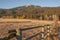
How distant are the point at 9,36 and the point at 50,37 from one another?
5258 mm

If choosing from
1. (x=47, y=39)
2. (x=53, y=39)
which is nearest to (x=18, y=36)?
(x=47, y=39)

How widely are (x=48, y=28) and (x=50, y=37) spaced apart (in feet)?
1.48

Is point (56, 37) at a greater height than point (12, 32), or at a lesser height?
lesser

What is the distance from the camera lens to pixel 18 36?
144 inches

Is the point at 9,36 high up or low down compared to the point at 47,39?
up

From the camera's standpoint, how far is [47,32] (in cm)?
855

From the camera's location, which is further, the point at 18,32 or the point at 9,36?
the point at 18,32

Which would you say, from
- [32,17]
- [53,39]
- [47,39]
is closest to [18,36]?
[47,39]

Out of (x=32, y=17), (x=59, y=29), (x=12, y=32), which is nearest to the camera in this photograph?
(x=12, y=32)

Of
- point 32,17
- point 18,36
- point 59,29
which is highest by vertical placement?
point 18,36

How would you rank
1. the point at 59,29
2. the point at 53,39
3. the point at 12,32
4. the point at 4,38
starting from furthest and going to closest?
1. the point at 59,29
2. the point at 53,39
3. the point at 12,32
4. the point at 4,38

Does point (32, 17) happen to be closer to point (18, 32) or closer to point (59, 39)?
point (59, 39)

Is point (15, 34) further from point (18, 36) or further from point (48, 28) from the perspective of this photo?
point (48, 28)

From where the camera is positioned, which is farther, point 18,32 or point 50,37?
point 50,37
